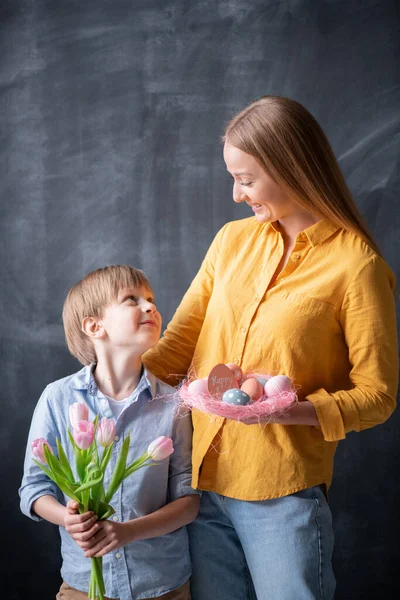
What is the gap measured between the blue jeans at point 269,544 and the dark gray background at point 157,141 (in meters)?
0.93

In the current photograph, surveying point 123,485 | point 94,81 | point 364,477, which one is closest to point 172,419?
point 123,485

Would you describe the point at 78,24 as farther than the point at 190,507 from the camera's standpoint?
Yes

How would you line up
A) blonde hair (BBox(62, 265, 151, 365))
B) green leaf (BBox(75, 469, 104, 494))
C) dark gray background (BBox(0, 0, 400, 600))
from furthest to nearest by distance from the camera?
dark gray background (BBox(0, 0, 400, 600)) < blonde hair (BBox(62, 265, 151, 365)) < green leaf (BBox(75, 469, 104, 494))

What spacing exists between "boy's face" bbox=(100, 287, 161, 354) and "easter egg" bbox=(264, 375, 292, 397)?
0.31 metres

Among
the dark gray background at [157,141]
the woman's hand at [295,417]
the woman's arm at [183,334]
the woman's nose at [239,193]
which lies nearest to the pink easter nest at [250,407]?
the woman's hand at [295,417]

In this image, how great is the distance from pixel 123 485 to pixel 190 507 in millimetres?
157

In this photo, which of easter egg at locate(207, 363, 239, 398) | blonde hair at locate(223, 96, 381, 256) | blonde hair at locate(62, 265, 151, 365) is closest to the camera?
easter egg at locate(207, 363, 239, 398)

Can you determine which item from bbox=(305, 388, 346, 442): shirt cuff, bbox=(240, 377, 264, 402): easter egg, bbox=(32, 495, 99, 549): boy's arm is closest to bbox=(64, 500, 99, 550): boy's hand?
bbox=(32, 495, 99, 549): boy's arm

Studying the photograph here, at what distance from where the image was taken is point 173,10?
8.14 ft

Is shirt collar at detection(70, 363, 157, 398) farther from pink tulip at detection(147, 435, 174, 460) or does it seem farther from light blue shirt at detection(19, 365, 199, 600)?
pink tulip at detection(147, 435, 174, 460)

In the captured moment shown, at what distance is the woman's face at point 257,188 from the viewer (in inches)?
65.9

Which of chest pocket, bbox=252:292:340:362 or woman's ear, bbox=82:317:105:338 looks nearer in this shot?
chest pocket, bbox=252:292:340:362

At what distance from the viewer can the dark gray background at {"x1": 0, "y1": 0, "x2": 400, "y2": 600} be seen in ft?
8.06

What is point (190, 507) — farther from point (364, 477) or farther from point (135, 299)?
point (364, 477)
